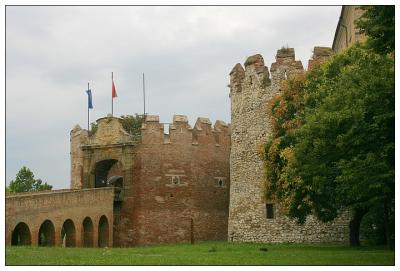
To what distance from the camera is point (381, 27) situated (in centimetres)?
2036

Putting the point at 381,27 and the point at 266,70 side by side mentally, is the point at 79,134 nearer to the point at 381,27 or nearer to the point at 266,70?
the point at 266,70

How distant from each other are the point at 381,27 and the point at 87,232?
2490cm

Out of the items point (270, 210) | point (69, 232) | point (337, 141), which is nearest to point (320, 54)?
point (270, 210)

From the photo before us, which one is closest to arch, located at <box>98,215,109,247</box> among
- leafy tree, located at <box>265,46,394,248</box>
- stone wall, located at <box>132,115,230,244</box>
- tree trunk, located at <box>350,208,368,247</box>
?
stone wall, located at <box>132,115,230,244</box>

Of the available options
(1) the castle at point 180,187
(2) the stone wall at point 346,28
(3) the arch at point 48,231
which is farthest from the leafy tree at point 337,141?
(2) the stone wall at point 346,28

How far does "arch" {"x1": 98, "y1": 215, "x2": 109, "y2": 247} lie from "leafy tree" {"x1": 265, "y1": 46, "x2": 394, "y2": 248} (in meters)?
12.3

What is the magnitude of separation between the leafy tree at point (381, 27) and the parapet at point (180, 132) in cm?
2591

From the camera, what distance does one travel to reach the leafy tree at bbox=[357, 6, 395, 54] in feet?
65.5

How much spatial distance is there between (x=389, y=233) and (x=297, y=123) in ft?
22.4

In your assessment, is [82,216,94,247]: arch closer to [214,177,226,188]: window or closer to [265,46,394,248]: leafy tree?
[214,177,226,188]: window

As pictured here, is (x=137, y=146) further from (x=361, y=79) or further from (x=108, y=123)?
(x=361, y=79)

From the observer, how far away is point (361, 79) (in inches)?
935
